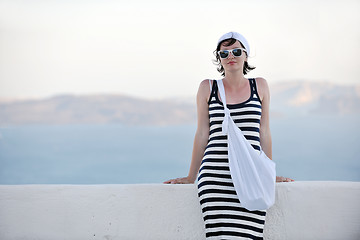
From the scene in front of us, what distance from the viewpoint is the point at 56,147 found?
67.0 ft

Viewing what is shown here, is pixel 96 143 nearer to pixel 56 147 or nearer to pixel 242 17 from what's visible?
pixel 56 147

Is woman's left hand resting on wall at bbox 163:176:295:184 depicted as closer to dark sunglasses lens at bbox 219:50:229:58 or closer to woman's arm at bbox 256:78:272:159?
woman's arm at bbox 256:78:272:159

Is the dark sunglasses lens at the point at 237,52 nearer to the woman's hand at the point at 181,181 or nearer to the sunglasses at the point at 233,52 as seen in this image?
the sunglasses at the point at 233,52

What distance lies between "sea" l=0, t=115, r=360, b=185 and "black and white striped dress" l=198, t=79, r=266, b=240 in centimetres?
1494

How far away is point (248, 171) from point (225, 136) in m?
0.25

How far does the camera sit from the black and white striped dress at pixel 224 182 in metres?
2.29

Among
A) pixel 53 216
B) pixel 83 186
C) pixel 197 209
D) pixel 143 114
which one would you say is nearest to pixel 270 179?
pixel 197 209

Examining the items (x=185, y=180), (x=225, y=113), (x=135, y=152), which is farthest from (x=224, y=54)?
(x=135, y=152)

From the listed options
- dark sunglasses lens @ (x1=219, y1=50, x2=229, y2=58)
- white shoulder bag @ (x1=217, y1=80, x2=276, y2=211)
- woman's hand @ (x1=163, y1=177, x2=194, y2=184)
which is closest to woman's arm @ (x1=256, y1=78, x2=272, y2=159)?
white shoulder bag @ (x1=217, y1=80, x2=276, y2=211)

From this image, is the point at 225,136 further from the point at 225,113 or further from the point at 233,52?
the point at 233,52

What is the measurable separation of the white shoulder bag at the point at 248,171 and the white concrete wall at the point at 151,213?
49 cm

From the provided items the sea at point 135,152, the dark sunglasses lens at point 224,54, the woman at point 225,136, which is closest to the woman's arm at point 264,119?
the woman at point 225,136

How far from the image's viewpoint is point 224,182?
7.67ft

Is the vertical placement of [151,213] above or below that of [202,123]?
below
